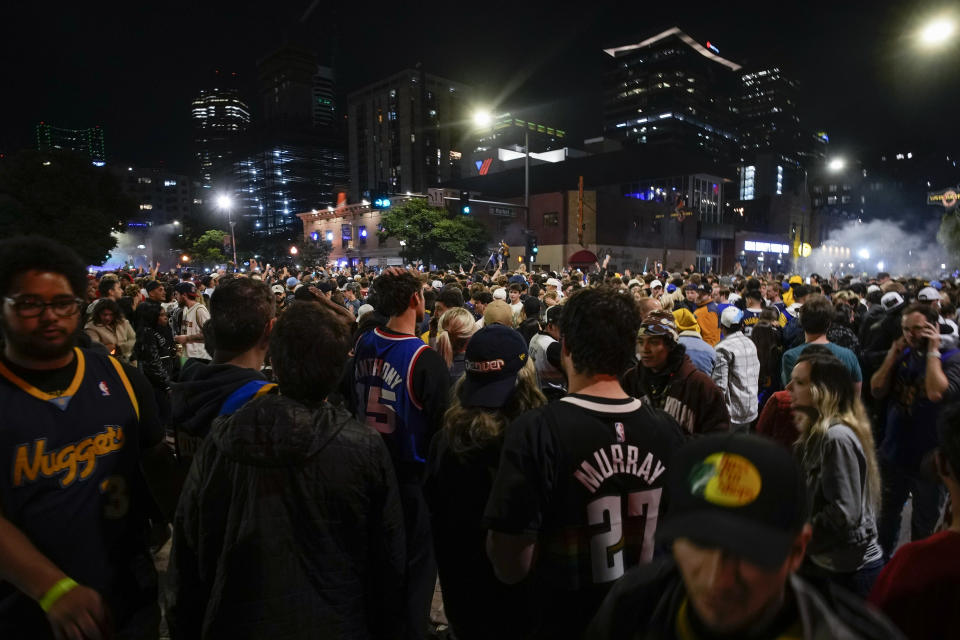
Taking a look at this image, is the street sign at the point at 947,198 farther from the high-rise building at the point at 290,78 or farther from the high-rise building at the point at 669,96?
the high-rise building at the point at 290,78

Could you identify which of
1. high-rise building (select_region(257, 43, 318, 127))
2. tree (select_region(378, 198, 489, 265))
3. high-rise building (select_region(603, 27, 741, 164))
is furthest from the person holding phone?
high-rise building (select_region(257, 43, 318, 127))

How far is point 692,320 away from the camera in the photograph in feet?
18.7

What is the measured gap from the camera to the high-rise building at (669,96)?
130 metres

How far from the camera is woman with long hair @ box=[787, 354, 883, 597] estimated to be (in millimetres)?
2811

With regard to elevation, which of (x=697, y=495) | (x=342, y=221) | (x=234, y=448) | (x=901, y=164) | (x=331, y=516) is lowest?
(x=331, y=516)

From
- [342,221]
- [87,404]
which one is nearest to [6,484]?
[87,404]

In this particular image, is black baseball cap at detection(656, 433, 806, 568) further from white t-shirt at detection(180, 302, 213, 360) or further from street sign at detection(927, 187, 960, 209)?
street sign at detection(927, 187, 960, 209)

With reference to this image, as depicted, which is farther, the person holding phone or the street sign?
the street sign

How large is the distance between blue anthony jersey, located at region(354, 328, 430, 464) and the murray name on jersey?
1.87 metres

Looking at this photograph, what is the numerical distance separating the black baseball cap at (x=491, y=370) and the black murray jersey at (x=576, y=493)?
0.59 m

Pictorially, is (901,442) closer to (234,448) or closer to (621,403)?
(621,403)

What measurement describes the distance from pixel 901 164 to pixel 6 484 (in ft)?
561

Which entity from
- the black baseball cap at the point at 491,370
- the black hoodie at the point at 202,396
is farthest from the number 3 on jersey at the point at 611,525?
the black hoodie at the point at 202,396

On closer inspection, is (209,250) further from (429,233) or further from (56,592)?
(56,592)
